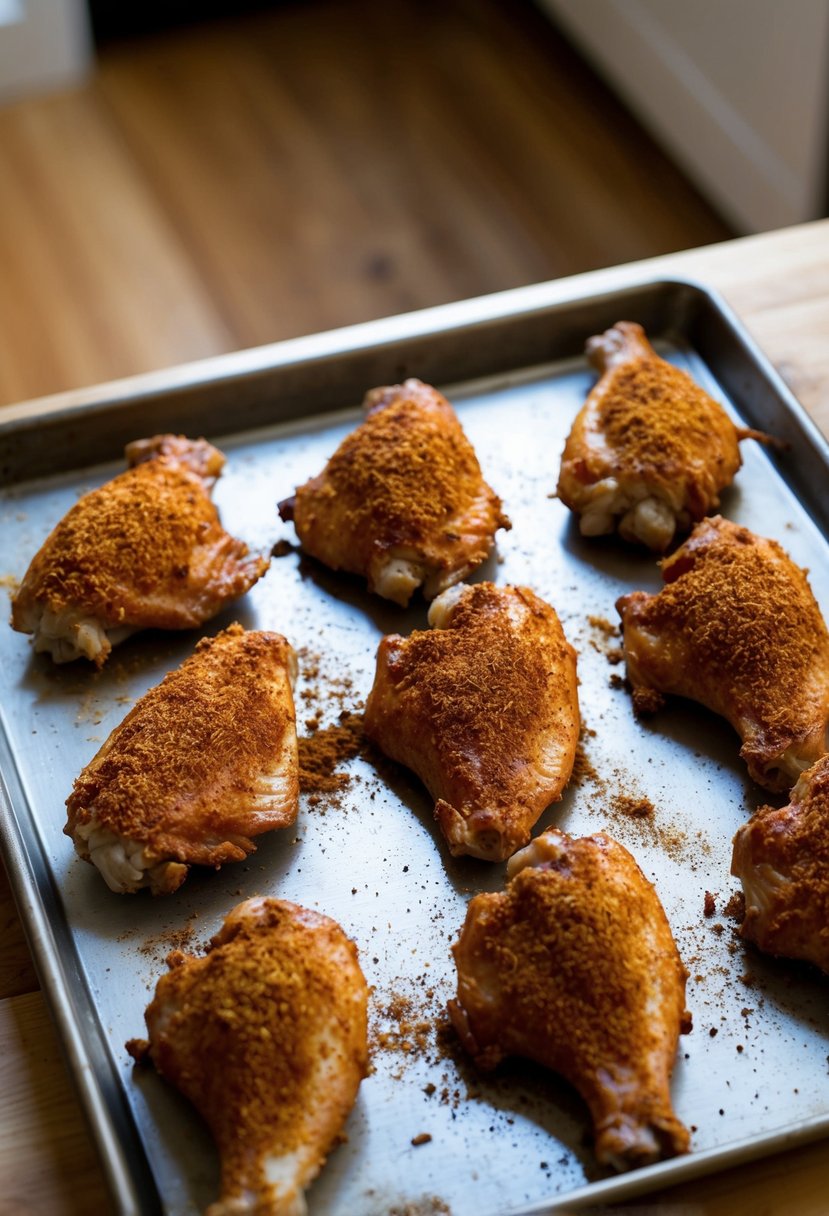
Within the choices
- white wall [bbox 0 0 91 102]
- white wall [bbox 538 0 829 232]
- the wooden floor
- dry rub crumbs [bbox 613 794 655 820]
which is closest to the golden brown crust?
dry rub crumbs [bbox 613 794 655 820]

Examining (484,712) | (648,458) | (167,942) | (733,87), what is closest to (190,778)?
(167,942)

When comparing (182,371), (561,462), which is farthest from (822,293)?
(182,371)

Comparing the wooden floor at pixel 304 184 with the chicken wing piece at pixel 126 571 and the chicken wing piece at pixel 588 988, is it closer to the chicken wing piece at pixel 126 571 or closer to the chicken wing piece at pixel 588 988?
the chicken wing piece at pixel 126 571

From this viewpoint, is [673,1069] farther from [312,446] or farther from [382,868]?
[312,446]

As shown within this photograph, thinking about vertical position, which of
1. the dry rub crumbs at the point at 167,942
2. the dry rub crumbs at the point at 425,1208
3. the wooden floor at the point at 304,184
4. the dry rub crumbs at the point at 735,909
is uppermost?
the dry rub crumbs at the point at 735,909

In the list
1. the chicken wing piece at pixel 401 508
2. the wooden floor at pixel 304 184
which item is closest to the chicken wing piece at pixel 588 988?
the chicken wing piece at pixel 401 508

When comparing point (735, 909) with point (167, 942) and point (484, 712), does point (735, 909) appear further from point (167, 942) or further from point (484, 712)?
point (167, 942)
